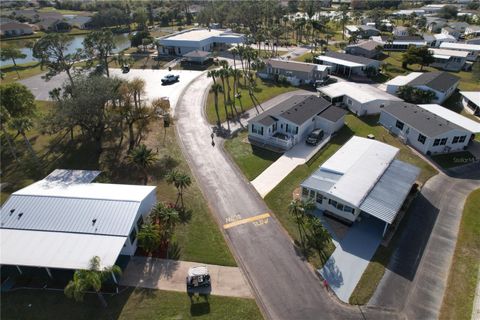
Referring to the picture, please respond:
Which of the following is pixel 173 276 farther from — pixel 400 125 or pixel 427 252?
pixel 400 125

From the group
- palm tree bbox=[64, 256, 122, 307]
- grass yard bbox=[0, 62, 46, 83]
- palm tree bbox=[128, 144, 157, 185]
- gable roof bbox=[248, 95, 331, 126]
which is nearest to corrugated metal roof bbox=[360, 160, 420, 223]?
gable roof bbox=[248, 95, 331, 126]

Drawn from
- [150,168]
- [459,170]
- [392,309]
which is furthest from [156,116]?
[459,170]

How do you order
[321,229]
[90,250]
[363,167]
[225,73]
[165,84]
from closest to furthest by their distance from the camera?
1. [90,250]
2. [321,229]
3. [363,167]
4. [225,73]
5. [165,84]

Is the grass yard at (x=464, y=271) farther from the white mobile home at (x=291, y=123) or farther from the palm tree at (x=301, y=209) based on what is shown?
the white mobile home at (x=291, y=123)

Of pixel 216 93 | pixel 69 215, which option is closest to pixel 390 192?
pixel 69 215

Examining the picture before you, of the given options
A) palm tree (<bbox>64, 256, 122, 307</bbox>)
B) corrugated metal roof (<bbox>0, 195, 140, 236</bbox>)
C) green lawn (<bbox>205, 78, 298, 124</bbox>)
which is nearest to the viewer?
palm tree (<bbox>64, 256, 122, 307</bbox>)

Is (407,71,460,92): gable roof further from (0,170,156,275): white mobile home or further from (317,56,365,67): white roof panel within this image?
(0,170,156,275): white mobile home

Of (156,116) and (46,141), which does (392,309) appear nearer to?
(156,116)

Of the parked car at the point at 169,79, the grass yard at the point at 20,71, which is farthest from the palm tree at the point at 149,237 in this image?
the grass yard at the point at 20,71
